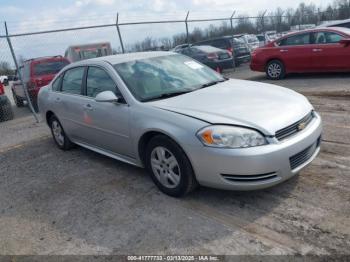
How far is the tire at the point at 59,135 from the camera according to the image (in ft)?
21.2

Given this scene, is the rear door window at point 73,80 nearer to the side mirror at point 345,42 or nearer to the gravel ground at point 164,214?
the gravel ground at point 164,214

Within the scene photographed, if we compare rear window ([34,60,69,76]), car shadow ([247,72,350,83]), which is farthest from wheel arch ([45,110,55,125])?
car shadow ([247,72,350,83])

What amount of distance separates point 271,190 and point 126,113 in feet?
6.13

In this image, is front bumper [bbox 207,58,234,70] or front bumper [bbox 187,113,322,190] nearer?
front bumper [bbox 187,113,322,190]

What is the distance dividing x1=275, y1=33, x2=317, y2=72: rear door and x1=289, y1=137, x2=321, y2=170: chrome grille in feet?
25.3

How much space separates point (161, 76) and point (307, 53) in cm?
760

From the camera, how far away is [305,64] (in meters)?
11.2

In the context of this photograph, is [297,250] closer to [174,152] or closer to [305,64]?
[174,152]

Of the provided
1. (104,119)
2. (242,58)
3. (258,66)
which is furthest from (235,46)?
(104,119)

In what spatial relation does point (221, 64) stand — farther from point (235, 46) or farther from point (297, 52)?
point (297, 52)

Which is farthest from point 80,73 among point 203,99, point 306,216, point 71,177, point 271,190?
point 306,216

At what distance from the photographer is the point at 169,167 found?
163 inches

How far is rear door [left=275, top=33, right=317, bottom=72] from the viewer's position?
1110 centimetres

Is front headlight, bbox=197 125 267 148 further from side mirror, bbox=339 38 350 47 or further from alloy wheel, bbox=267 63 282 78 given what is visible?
alloy wheel, bbox=267 63 282 78
